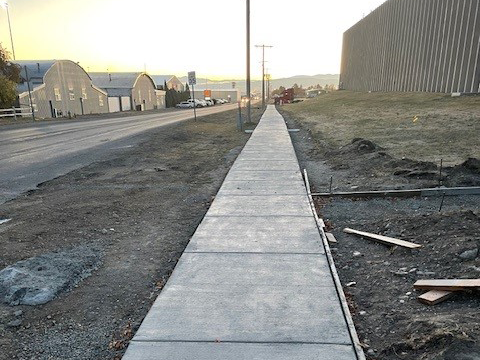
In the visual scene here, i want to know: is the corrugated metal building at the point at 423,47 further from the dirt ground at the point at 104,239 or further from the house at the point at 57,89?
the house at the point at 57,89

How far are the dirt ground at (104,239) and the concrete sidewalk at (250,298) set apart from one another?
0.29 m

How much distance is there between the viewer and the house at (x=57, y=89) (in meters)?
41.4

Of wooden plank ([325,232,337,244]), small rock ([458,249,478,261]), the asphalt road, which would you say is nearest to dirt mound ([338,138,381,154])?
wooden plank ([325,232,337,244])

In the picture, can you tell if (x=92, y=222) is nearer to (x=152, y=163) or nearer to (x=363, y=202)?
(x=363, y=202)

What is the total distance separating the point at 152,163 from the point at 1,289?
25.1ft

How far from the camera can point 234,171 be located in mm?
9547

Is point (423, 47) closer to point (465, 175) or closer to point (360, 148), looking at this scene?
point (360, 148)

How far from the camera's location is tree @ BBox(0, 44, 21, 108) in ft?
110

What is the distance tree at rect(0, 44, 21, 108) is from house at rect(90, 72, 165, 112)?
25.1 m

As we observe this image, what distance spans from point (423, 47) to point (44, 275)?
112ft

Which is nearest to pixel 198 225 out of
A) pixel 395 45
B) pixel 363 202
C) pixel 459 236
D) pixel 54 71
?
pixel 363 202

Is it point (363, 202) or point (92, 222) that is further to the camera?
point (363, 202)

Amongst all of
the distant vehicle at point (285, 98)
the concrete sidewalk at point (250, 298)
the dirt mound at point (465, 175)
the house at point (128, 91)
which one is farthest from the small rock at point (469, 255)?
the distant vehicle at point (285, 98)

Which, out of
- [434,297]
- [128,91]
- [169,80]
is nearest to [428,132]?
[434,297]
